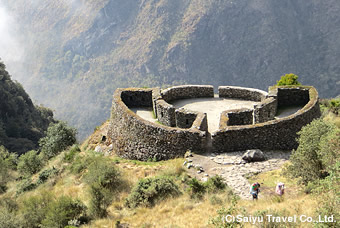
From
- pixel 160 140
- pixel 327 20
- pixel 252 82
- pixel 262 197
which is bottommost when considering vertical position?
pixel 252 82

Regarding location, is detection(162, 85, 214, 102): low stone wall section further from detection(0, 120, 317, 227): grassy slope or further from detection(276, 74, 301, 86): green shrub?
detection(276, 74, 301, 86): green shrub

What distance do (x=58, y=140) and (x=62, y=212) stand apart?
44.4 ft

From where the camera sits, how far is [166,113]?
19156 millimetres

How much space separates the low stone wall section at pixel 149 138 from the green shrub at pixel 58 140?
19.5 feet

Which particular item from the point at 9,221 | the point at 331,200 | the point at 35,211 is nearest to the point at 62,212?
the point at 35,211

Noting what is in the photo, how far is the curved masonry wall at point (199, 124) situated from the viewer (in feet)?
51.2

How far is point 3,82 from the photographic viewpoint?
69.8 meters

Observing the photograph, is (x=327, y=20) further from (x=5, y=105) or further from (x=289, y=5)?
(x=5, y=105)

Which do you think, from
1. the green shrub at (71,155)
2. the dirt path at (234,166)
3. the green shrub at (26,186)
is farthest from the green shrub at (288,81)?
the green shrub at (26,186)

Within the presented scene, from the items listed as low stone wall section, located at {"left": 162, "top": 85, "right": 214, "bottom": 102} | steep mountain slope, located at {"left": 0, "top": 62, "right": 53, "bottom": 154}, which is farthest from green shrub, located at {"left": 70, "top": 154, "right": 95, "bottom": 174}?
steep mountain slope, located at {"left": 0, "top": 62, "right": 53, "bottom": 154}

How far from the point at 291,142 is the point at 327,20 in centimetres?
19429

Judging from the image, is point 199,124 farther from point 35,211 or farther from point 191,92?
point 35,211

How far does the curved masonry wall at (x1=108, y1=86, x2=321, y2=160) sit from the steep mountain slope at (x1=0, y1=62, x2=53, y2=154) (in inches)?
1611

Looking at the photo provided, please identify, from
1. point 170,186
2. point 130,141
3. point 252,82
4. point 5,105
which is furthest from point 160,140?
point 252,82
